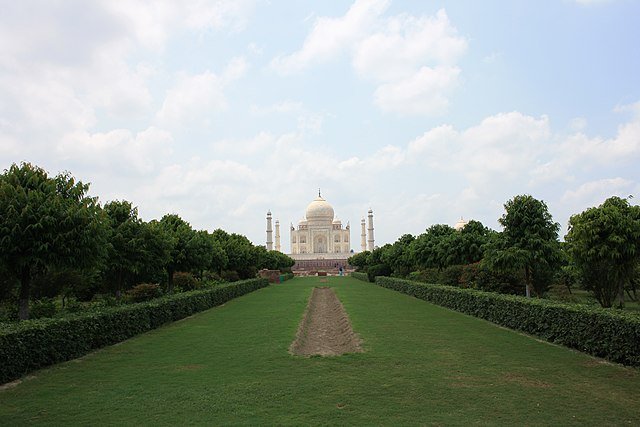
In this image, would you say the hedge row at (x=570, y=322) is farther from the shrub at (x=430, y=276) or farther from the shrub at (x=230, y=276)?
the shrub at (x=230, y=276)

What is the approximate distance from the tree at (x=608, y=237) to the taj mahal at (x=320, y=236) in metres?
77.3

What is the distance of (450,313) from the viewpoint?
59.4ft

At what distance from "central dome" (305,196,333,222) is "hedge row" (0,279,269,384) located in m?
80.7

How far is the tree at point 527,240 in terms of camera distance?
57.8ft

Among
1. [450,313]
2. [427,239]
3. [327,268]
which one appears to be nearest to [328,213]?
[327,268]

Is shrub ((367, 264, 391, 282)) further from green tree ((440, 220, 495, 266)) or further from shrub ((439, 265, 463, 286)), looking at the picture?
shrub ((439, 265, 463, 286))

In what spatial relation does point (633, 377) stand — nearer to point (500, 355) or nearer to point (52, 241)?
point (500, 355)

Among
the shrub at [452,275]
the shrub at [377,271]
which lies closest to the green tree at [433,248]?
the shrub at [452,275]

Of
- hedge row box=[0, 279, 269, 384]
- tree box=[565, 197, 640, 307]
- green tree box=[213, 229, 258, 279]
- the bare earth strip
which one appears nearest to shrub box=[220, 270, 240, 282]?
green tree box=[213, 229, 258, 279]

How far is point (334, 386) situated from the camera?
305 inches

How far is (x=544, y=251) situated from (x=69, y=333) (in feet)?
46.7

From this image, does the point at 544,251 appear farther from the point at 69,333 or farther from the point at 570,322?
the point at 69,333

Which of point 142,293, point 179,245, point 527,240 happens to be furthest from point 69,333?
point 527,240

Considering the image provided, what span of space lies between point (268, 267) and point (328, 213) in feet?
141
